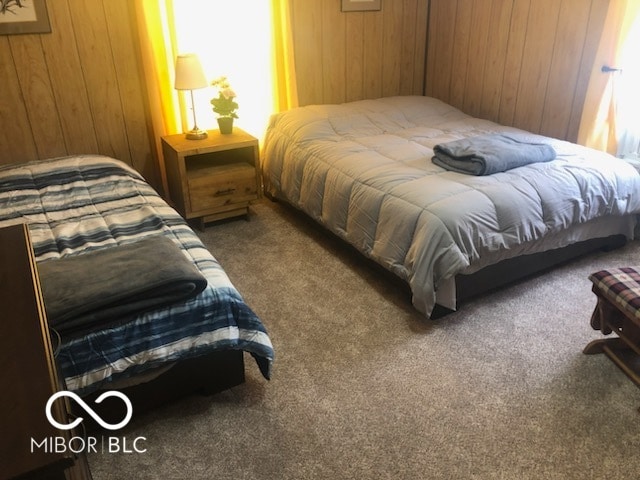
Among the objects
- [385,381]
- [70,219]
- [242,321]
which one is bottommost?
[385,381]

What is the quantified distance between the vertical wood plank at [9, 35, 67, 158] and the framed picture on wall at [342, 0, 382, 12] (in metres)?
2.09

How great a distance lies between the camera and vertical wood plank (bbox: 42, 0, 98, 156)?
292 cm

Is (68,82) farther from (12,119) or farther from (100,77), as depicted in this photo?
(12,119)

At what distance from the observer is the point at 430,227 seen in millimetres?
2211

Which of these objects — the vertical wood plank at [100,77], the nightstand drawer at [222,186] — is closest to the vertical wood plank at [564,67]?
the nightstand drawer at [222,186]

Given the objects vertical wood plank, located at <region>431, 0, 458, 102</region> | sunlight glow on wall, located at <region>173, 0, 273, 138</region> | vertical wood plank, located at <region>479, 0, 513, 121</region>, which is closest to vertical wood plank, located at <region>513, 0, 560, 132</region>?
vertical wood plank, located at <region>479, 0, 513, 121</region>

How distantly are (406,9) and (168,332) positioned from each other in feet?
11.1

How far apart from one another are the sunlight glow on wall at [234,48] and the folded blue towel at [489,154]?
4.87 feet

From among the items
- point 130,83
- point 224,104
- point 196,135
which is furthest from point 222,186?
point 130,83

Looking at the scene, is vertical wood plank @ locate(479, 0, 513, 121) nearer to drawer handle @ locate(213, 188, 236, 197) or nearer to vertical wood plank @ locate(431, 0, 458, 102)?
vertical wood plank @ locate(431, 0, 458, 102)

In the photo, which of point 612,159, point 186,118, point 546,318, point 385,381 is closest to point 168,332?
point 385,381

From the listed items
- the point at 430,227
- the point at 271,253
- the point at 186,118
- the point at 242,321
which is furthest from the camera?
the point at 186,118

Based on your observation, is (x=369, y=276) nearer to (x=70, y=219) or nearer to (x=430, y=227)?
(x=430, y=227)

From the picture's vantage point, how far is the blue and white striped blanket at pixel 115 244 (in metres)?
1.59
